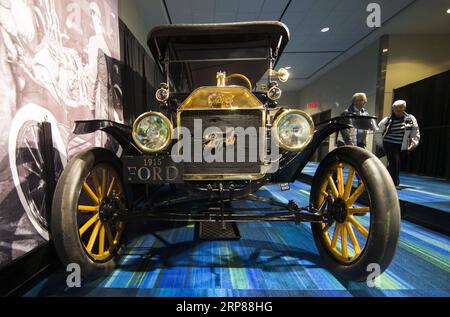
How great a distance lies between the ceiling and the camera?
4.00 metres

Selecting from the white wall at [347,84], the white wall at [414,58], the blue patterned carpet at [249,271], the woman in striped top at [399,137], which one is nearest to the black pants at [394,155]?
the woman in striped top at [399,137]

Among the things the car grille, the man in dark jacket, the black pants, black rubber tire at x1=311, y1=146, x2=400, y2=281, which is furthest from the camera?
the black pants

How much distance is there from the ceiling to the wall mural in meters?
2.71

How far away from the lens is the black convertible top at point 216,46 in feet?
5.45

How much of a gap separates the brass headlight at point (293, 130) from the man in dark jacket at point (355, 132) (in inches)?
64.2

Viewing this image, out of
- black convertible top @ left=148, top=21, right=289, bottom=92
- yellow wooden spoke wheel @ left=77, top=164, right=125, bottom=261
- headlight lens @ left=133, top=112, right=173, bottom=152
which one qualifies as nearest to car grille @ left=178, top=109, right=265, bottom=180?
headlight lens @ left=133, top=112, right=173, bottom=152

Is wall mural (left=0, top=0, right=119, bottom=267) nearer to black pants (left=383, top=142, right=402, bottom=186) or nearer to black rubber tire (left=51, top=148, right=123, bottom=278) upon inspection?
black rubber tire (left=51, top=148, right=123, bottom=278)

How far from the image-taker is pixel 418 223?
7.09 ft

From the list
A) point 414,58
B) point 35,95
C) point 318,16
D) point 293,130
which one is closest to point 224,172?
point 293,130

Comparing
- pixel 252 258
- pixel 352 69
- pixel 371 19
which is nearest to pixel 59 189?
pixel 252 258

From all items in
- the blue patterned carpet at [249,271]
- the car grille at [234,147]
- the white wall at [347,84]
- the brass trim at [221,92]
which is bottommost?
the blue patterned carpet at [249,271]

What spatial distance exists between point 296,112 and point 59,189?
1.42 m

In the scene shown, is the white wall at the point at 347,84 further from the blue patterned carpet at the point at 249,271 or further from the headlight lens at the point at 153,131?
the headlight lens at the point at 153,131

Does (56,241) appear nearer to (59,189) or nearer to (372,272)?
(59,189)
